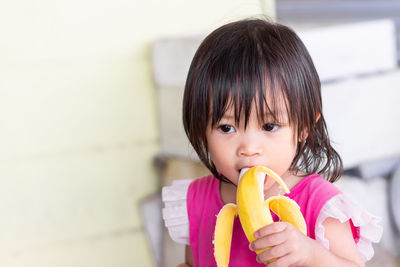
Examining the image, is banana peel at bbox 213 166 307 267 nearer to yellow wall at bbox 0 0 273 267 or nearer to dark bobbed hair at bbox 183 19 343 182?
dark bobbed hair at bbox 183 19 343 182

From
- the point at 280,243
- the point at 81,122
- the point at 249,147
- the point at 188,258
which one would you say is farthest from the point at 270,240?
the point at 81,122

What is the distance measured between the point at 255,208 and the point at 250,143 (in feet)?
0.38

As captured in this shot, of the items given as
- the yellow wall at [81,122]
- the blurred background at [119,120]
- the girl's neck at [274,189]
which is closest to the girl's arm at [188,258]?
the girl's neck at [274,189]

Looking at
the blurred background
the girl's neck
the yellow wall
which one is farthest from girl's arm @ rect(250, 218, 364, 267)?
the yellow wall

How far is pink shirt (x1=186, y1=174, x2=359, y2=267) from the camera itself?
993mm

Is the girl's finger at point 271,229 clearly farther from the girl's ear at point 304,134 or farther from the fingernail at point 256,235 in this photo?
the girl's ear at point 304,134

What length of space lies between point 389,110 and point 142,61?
77cm

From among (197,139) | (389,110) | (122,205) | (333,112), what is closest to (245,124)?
(197,139)

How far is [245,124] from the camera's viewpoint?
0.93m

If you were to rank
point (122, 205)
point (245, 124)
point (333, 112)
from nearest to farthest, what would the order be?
point (245, 124) → point (333, 112) → point (122, 205)

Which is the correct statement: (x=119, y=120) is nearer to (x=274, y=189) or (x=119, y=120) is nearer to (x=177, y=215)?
Answer: (x=177, y=215)

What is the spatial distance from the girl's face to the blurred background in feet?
2.29

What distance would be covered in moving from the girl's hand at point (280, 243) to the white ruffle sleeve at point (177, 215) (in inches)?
12.3

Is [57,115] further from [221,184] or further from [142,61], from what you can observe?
[221,184]
